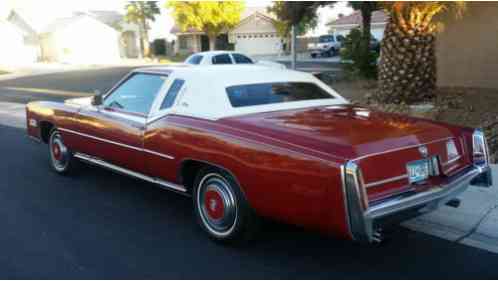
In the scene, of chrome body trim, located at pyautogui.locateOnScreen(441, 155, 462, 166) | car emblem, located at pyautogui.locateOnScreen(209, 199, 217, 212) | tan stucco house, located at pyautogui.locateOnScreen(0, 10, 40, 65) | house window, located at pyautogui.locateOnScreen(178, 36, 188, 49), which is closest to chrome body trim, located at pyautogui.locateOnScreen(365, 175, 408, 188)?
chrome body trim, located at pyautogui.locateOnScreen(441, 155, 462, 166)

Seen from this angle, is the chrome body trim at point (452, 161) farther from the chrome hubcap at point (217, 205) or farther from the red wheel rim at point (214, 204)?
the red wheel rim at point (214, 204)

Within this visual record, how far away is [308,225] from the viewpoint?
368cm

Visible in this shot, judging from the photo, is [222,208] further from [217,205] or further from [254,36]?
[254,36]

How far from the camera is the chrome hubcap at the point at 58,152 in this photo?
261 inches

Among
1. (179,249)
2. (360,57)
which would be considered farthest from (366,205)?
(360,57)

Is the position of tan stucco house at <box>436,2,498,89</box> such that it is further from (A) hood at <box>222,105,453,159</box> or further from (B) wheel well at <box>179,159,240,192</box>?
(B) wheel well at <box>179,159,240,192</box>

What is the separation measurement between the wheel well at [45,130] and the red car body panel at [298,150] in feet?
7.28

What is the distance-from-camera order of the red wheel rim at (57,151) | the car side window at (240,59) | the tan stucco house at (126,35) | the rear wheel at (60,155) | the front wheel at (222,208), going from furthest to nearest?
the tan stucco house at (126,35) < the car side window at (240,59) < the red wheel rim at (57,151) < the rear wheel at (60,155) < the front wheel at (222,208)

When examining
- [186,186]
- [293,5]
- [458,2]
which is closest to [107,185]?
[186,186]

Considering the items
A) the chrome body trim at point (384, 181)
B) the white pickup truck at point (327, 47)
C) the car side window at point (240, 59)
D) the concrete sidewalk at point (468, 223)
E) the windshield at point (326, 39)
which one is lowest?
the concrete sidewalk at point (468, 223)

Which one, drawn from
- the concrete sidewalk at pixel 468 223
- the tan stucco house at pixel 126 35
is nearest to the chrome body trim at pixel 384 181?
the concrete sidewalk at pixel 468 223

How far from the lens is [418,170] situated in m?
3.89

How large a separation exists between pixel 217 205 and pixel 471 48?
32.3ft

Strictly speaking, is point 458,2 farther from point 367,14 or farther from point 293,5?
point 367,14
